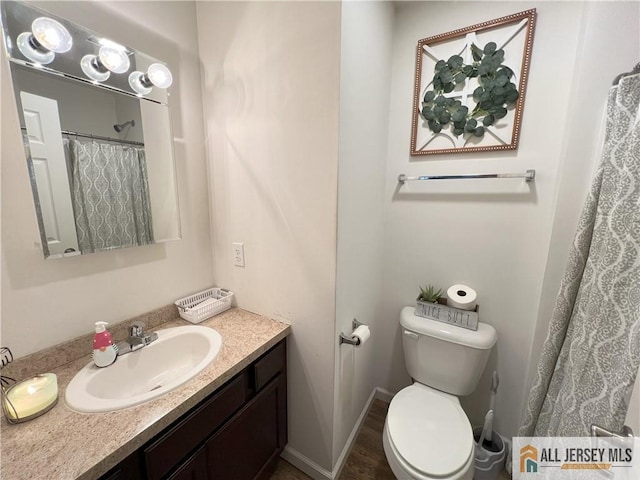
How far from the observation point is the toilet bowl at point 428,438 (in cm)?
98

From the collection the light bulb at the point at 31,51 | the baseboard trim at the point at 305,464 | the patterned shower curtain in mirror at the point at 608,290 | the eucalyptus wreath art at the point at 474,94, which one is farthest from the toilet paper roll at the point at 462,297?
the light bulb at the point at 31,51

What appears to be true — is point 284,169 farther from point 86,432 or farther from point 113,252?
point 86,432

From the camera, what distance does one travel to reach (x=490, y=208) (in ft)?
4.45

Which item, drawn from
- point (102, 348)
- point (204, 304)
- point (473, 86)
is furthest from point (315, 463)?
point (473, 86)

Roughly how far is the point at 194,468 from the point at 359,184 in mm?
1261

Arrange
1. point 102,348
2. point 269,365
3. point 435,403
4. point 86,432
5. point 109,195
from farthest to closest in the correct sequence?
point 435,403
point 269,365
point 109,195
point 102,348
point 86,432

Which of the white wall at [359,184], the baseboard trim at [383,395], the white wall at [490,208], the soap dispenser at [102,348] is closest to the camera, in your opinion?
the soap dispenser at [102,348]

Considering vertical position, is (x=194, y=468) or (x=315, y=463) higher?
(x=194, y=468)

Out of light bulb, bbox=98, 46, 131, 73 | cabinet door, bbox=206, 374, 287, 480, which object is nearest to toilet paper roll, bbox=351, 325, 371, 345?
cabinet door, bbox=206, 374, 287, 480

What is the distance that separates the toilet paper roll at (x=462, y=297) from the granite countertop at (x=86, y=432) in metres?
1.09

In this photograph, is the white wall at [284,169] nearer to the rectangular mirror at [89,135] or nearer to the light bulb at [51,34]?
the rectangular mirror at [89,135]

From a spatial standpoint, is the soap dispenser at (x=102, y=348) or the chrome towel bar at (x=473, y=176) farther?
the chrome towel bar at (x=473, y=176)

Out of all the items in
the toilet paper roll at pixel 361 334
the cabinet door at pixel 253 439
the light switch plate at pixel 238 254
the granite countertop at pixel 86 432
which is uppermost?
the light switch plate at pixel 238 254

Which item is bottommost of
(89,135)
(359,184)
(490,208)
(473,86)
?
(490,208)
